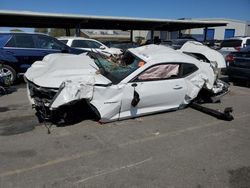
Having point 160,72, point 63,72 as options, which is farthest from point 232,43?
point 63,72

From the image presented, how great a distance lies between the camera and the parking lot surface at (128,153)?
11.9 feet

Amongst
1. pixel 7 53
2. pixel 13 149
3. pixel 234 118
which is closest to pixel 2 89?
pixel 7 53

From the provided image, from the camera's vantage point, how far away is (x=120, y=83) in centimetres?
550

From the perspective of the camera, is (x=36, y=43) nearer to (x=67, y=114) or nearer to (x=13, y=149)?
(x=67, y=114)

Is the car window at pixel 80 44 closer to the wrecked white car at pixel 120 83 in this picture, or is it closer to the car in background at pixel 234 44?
the wrecked white car at pixel 120 83

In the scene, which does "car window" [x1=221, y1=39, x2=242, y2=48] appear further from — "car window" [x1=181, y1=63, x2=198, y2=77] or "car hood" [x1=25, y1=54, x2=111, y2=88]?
"car hood" [x1=25, y1=54, x2=111, y2=88]

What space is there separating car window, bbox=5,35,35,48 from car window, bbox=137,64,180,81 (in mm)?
5477

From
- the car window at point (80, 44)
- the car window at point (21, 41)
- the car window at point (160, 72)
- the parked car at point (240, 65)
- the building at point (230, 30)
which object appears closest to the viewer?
the car window at point (160, 72)

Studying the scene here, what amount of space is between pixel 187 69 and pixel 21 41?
6101 mm

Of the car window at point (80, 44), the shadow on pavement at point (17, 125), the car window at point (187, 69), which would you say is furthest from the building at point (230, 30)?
the shadow on pavement at point (17, 125)

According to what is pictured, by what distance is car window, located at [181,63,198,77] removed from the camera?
6453 millimetres

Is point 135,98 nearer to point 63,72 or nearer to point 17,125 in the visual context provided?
point 63,72

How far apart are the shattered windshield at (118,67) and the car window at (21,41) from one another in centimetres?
390

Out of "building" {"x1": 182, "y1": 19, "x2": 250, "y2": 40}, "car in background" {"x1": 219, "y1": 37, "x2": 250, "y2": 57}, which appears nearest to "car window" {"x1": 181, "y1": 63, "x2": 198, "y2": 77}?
"car in background" {"x1": 219, "y1": 37, "x2": 250, "y2": 57}
